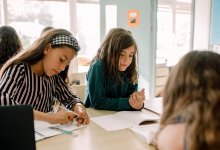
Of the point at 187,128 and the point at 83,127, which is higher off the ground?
the point at 187,128

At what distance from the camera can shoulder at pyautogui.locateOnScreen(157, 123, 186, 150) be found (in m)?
0.73

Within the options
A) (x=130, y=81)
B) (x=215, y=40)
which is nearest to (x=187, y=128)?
(x=130, y=81)

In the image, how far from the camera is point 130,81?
1900mm

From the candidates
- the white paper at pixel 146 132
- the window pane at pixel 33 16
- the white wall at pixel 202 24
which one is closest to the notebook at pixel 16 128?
the white paper at pixel 146 132

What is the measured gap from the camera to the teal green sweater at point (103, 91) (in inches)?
66.6

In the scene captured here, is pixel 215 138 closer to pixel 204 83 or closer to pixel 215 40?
pixel 204 83

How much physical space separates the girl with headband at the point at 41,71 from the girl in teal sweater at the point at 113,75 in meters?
0.18

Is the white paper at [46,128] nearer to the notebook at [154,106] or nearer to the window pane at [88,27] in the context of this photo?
the notebook at [154,106]

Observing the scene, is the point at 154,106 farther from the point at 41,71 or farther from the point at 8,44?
the point at 8,44

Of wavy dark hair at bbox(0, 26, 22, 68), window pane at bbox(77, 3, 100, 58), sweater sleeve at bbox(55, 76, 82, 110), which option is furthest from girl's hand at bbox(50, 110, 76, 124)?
window pane at bbox(77, 3, 100, 58)

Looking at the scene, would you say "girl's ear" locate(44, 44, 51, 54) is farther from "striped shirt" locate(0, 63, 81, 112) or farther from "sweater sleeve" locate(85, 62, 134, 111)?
"sweater sleeve" locate(85, 62, 134, 111)

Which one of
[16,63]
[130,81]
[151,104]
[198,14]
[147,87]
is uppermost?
[198,14]

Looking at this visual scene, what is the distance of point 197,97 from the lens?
74 centimetres

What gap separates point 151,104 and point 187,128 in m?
1.15
